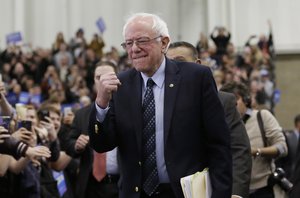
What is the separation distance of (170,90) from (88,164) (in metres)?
3.15

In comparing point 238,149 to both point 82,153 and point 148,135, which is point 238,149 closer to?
point 148,135

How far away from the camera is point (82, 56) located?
2098 cm

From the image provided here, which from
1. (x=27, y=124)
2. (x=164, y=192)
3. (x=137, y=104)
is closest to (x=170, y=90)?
(x=137, y=104)

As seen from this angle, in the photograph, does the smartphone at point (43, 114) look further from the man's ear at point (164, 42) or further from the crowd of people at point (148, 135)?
the man's ear at point (164, 42)

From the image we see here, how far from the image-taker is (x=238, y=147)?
5707 mm

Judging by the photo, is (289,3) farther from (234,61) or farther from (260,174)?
(260,174)

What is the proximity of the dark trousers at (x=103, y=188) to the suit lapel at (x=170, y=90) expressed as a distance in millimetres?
2712

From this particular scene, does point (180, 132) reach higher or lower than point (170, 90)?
lower

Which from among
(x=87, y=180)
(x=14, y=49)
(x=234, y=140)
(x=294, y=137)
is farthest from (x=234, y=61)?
(x=234, y=140)

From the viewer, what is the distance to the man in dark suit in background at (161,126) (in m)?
4.56

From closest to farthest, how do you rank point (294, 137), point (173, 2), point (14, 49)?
point (294, 137)
point (14, 49)
point (173, 2)

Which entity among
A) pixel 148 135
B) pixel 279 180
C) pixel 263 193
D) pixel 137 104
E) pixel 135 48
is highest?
pixel 135 48

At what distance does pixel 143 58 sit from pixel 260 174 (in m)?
3.02

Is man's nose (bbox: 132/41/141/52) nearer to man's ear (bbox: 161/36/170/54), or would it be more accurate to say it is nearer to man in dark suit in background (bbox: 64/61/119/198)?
man's ear (bbox: 161/36/170/54)
